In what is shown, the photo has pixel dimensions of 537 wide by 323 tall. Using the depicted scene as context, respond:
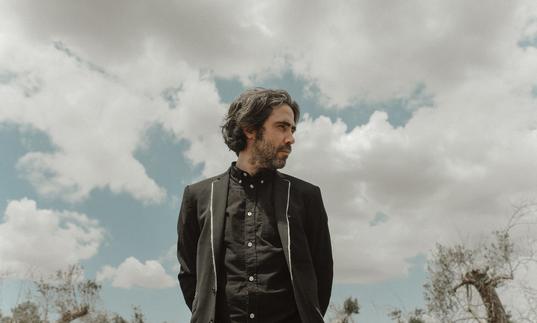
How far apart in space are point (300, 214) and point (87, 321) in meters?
21.6

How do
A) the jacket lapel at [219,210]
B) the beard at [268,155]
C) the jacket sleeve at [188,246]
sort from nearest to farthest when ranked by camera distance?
the jacket lapel at [219,210] → the beard at [268,155] → the jacket sleeve at [188,246]

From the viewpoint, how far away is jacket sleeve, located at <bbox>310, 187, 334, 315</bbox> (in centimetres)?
319

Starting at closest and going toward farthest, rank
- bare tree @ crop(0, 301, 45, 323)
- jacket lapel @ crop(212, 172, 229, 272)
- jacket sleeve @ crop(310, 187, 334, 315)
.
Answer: jacket lapel @ crop(212, 172, 229, 272) < jacket sleeve @ crop(310, 187, 334, 315) < bare tree @ crop(0, 301, 45, 323)

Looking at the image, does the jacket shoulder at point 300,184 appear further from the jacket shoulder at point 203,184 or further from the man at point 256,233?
the jacket shoulder at point 203,184

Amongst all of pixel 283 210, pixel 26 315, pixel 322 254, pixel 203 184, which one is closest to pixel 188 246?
pixel 203 184

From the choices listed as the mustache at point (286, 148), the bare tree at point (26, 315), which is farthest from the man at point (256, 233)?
the bare tree at point (26, 315)

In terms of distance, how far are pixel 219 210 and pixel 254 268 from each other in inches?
18.7

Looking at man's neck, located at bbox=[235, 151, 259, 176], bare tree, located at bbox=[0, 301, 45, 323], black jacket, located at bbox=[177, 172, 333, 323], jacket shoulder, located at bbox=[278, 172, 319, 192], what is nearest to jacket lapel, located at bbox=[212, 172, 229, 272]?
black jacket, located at bbox=[177, 172, 333, 323]

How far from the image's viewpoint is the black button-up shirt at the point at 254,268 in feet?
8.74

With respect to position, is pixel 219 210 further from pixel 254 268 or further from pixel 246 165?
pixel 254 268

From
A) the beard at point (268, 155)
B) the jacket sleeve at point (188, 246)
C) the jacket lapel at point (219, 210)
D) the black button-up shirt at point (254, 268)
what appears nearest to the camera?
the black button-up shirt at point (254, 268)

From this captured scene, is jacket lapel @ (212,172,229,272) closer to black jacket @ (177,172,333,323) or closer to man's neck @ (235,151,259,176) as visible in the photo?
black jacket @ (177,172,333,323)

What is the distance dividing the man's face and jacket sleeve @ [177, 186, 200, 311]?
585 millimetres

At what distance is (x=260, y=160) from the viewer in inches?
122
